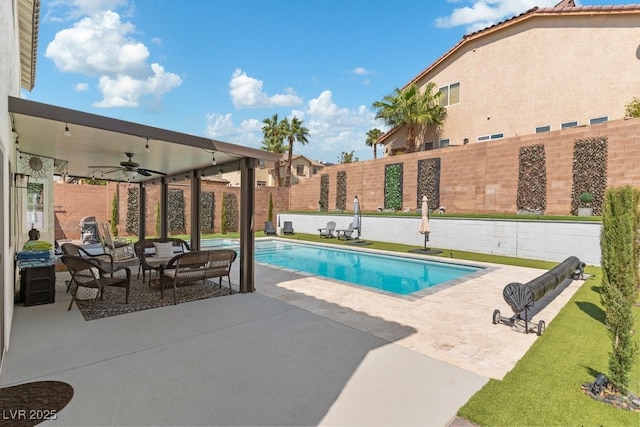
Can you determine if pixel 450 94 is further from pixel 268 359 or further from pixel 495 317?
pixel 268 359

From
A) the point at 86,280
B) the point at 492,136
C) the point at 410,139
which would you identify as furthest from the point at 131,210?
the point at 492,136

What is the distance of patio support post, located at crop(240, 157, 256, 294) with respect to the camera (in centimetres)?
686

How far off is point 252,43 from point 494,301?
60.8ft

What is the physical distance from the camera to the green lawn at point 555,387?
8.89 ft

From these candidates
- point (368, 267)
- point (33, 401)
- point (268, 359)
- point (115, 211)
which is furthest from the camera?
point (115, 211)

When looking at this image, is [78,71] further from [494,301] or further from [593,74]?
[593,74]

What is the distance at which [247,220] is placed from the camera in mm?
6930

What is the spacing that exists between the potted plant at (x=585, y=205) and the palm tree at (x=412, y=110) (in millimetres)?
10463

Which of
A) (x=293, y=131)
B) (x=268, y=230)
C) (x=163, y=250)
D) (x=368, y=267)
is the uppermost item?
(x=293, y=131)

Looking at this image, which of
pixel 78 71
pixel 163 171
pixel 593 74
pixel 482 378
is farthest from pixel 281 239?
pixel 593 74

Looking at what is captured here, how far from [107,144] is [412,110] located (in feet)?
63.3

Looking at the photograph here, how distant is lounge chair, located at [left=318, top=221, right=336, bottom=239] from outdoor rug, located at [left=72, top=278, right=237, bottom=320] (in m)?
11.7

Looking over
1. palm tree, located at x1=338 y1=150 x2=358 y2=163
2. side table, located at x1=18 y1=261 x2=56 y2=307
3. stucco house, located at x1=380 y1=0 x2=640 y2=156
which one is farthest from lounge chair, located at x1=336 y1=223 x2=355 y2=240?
palm tree, located at x1=338 y1=150 x2=358 y2=163

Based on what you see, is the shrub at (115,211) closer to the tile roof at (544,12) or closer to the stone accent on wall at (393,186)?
the stone accent on wall at (393,186)
